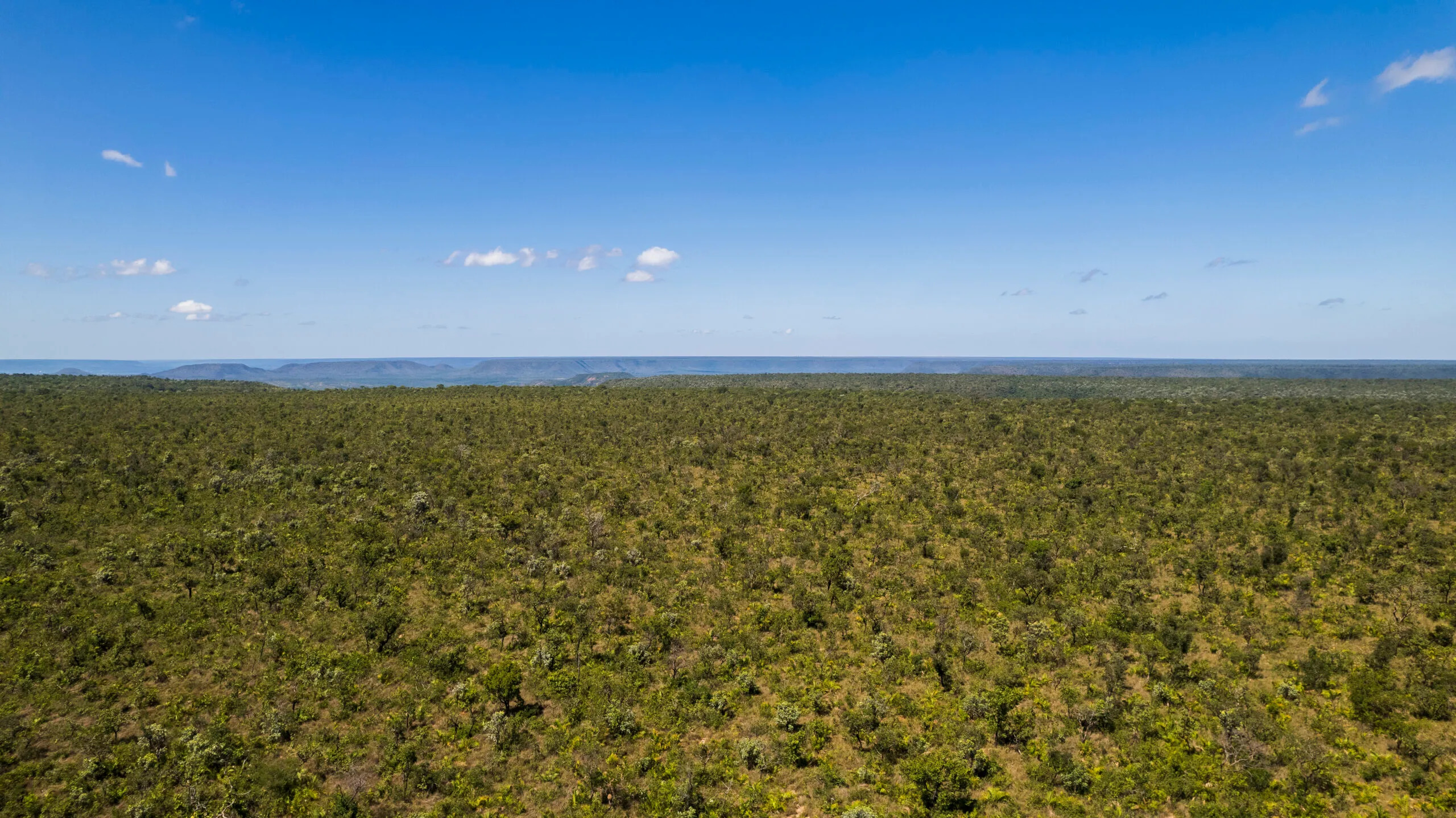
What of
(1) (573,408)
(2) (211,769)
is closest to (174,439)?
(1) (573,408)

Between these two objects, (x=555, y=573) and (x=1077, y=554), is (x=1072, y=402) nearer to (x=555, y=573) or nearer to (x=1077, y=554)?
(x=1077, y=554)

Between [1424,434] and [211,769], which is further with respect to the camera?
[1424,434]

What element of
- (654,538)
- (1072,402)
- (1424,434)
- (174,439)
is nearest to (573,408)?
(174,439)

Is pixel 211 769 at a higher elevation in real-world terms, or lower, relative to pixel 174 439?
lower

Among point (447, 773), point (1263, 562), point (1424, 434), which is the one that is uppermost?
point (1424, 434)

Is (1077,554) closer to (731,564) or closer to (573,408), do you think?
(731,564)

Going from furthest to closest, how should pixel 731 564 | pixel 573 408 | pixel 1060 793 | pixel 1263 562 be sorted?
1. pixel 573 408
2. pixel 731 564
3. pixel 1263 562
4. pixel 1060 793

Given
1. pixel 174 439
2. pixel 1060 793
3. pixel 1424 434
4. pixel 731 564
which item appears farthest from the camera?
pixel 1424 434
